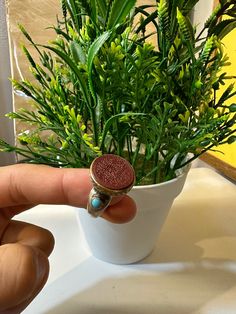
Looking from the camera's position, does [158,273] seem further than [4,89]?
No

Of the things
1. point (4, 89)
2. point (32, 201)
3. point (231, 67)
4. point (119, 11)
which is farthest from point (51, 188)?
point (4, 89)

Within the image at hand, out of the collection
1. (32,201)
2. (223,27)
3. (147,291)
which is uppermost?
(223,27)

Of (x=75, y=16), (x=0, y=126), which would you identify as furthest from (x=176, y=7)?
(x=0, y=126)

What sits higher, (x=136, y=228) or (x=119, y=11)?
(x=119, y=11)

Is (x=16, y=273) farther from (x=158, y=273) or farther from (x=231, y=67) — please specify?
(x=231, y=67)

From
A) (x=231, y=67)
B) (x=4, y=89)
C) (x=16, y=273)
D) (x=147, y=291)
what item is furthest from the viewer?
(x=4, y=89)

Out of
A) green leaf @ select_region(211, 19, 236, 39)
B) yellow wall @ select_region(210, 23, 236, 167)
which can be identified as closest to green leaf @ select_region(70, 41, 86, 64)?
green leaf @ select_region(211, 19, 236, 39)

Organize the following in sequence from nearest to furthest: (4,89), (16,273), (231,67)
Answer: (16,273)
(231,67)
(4,89)

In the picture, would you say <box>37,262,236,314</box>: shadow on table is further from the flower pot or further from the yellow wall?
the yellow wall
